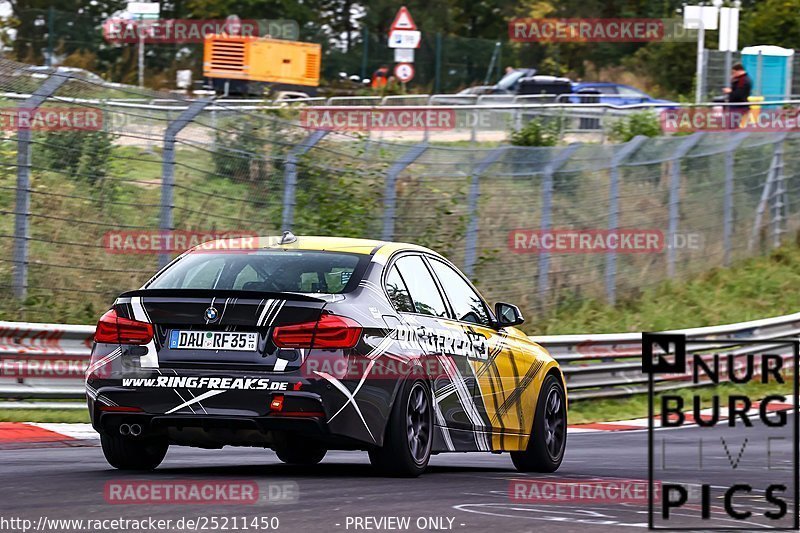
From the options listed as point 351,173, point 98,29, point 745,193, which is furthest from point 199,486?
point 98,29

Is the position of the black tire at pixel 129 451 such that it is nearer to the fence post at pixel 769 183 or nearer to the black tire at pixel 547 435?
the black tire at pixel 547 435

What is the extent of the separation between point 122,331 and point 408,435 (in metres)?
1.71

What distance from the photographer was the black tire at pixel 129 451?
9375 mm

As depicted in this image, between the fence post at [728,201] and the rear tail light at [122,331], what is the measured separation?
17480 millimetres

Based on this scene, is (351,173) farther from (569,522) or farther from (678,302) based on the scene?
(569,522)

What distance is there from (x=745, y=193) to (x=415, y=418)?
57.5 ft

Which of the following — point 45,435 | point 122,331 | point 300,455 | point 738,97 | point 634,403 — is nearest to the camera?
point 122,331

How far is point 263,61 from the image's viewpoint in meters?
53.4

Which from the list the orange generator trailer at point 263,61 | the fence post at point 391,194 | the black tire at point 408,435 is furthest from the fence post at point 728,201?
the orange generator trailer at point 263,61

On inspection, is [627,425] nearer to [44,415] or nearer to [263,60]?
[44,415]

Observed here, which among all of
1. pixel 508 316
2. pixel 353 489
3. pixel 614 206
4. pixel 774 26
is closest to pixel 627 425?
pixel 614 206

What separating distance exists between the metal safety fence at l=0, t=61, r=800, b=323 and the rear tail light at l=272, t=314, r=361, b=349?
7189 millimetres

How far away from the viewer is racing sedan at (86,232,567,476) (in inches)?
342

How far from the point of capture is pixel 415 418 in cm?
938
